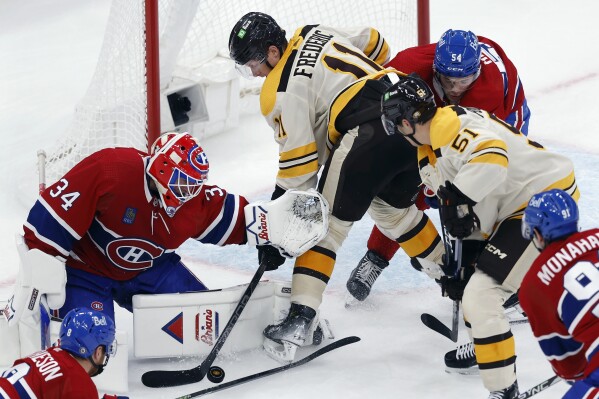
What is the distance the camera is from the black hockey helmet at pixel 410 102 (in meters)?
3.42

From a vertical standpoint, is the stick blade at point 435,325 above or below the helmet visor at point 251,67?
below

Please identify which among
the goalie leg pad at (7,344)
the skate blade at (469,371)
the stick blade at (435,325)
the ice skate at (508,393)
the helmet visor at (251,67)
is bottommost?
the stick blade at (435,325)

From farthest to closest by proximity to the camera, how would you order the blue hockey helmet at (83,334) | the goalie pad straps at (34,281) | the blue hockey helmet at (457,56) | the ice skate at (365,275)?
the ice skate at (365,275), the blue hockey helmet at (457,56), the goalie pad straps at (34,281), the blue hockey helmet at (83,334)

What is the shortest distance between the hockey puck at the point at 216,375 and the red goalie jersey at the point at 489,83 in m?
1.13

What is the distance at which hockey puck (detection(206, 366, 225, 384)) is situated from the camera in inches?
147

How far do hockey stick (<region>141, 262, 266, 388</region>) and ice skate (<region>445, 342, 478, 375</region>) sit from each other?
650 millimetres

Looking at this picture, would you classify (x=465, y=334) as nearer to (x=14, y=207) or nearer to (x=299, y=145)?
(x=299, y=145)

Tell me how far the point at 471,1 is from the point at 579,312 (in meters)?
4.38

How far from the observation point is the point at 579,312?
110 inches

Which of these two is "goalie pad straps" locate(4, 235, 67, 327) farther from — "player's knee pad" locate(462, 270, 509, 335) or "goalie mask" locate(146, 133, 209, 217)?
"player's knee pad" locate(462, 270, 509, 335)

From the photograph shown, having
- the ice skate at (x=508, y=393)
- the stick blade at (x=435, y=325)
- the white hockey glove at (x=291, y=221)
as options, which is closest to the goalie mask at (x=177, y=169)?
the white hockey glove at (x=291, y=221)

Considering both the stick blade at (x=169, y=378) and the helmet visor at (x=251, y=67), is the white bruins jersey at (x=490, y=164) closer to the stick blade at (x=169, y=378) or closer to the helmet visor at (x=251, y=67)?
the helmet visor at (x=251, y=67)

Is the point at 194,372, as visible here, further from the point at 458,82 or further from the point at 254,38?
the point at 458,82

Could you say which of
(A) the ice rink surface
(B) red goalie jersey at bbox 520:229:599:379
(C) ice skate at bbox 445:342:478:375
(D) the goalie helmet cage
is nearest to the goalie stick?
(A) the ice rink surface
